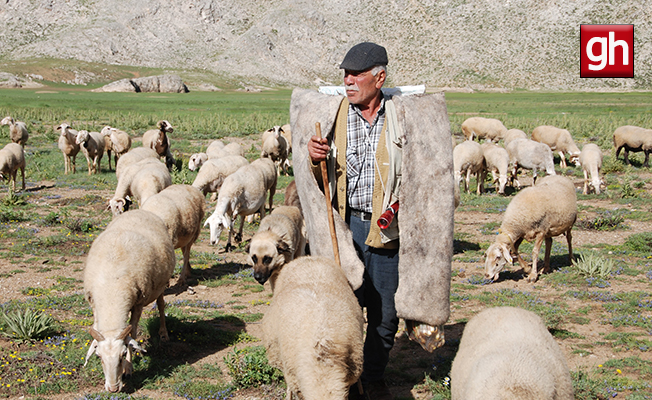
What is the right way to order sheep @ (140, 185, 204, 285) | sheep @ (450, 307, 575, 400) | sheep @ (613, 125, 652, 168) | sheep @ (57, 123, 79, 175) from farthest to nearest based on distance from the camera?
sheep @ (613, 125, 652, 168) → sheep @ (57, 123, 79, 175) → sheep @ (140, 185, 204, 285) → sheep @ (450, 307, 575, 400)

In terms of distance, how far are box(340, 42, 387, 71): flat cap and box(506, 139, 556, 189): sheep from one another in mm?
16145

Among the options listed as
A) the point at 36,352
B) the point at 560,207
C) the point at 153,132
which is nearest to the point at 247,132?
the point at 153,132

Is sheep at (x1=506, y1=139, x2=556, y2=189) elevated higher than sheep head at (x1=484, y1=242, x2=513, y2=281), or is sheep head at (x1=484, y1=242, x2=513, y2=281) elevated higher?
sheep at (x1=506, y1=139, x2=556, y2=189)

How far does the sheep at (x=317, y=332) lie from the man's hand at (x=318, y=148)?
3.45ft

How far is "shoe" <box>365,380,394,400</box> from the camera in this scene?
5224 millimetres

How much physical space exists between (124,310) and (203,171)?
8.84m

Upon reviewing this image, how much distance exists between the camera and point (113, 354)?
17.5 ft

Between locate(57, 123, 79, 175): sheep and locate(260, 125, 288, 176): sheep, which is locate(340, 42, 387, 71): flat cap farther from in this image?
locate(57, 123, 79, 175): sheep

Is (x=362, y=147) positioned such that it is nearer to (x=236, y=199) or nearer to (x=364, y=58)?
(x=364, y=58)

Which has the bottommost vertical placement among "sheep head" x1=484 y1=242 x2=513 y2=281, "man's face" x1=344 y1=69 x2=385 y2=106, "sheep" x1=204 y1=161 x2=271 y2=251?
"sheep head" x1=484 y1=242 x2=513 y2=281

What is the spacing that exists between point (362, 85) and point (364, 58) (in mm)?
221

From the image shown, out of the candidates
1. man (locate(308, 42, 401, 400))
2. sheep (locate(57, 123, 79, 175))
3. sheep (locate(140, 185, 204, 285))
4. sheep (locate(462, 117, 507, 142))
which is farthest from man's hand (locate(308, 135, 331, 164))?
sheep (locate(462, 117, 507, 142))

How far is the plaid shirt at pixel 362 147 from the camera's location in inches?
182

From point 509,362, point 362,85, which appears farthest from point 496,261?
point 362,85
